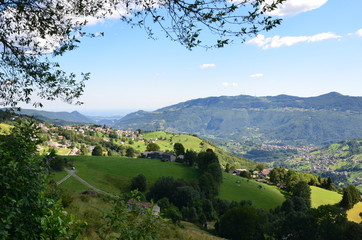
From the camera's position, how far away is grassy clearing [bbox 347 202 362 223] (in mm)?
72562

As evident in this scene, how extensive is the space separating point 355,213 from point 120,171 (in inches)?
3049

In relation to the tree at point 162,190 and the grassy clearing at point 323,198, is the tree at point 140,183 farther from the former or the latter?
the grassy clearing at point 323,198

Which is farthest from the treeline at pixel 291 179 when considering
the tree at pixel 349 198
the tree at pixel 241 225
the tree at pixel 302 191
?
the tree at pixel 241 225

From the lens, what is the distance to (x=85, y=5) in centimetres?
1014

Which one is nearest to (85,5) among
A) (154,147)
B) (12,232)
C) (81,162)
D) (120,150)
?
(12,232)

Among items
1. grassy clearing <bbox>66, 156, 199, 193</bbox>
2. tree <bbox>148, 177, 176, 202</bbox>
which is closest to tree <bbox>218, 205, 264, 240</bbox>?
tree <bbox>148, 177, 176, 202</bbox>

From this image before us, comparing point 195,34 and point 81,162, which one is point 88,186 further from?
point 195,34

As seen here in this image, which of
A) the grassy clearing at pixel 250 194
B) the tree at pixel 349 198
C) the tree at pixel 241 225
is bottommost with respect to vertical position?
the tree at pixel 349 198

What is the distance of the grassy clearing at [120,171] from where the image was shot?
225ft

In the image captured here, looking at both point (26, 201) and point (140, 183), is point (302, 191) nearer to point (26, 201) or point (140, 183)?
point (140, 183)

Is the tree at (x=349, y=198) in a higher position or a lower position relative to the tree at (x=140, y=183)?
lower

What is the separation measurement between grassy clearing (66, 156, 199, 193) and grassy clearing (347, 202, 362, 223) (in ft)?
159

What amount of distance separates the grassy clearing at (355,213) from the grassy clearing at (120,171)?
48591mm

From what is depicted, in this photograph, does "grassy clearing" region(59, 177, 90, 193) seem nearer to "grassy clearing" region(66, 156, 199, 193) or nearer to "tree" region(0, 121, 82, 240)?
"grassy clearing" region(66, 156, 199, 193)
